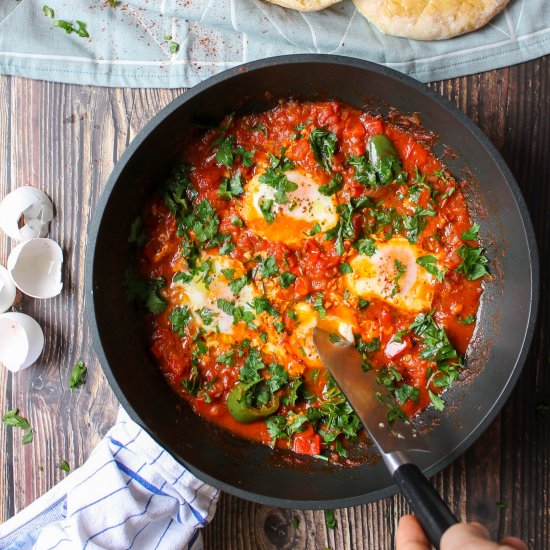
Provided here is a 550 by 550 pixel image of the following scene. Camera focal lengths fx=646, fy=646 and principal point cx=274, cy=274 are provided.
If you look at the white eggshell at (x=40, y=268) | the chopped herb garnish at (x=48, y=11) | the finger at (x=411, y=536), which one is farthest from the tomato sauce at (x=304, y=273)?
the finger at (x=411, y=536)

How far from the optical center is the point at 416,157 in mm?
4055

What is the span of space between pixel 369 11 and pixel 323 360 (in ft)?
7.04

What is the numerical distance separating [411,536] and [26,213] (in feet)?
9.90

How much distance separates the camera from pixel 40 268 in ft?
13.7

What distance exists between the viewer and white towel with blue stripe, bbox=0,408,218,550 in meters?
3.80

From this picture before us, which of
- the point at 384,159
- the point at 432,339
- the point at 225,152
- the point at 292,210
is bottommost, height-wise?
the point at 432,339

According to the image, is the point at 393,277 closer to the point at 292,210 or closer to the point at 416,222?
the point at 416,222

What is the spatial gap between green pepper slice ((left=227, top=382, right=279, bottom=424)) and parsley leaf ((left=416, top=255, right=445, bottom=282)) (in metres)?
1.24

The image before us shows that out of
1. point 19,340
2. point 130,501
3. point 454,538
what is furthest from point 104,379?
point 454,538

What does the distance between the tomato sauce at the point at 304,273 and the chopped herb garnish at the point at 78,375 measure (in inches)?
20.4

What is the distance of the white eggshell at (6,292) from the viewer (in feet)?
13.6

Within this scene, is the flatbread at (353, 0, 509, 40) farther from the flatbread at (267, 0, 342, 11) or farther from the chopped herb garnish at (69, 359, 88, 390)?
the chopped herb garnish at (69, 359, 88, 390)

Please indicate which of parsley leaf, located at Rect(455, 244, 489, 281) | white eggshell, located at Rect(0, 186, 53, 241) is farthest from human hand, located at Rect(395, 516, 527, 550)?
white eggshell, located at Rect(0, 186, 53, 241)

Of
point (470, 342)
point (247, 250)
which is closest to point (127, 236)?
point (247, 250)
